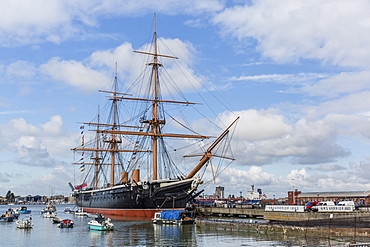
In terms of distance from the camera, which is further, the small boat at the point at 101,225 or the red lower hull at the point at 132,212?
the red lower hull at the point at 132,212

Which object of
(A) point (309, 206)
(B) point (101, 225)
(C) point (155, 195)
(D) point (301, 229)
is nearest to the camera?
(D) point (301, 229)

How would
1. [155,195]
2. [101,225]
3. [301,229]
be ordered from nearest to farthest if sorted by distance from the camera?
1. [301,229]
2. [101,225]
3. [155,195]

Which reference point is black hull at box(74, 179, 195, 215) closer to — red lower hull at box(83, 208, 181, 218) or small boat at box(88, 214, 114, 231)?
red lower hull at box(83, 208, 181, 218)

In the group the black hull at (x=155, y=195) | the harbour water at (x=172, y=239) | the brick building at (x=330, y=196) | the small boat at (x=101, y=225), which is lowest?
the harbour water at (x=172, y=239)

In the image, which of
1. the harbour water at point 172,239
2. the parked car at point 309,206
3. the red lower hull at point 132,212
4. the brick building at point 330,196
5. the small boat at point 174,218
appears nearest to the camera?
the harbour water at point 172,239

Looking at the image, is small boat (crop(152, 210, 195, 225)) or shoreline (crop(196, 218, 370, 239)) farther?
small boat (crop(152, 210, 195, 225))

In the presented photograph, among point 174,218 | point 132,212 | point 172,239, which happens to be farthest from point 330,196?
point 172,239

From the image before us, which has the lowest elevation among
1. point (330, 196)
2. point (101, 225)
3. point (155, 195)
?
point (101, 225)

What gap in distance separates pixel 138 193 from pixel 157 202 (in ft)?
15.3

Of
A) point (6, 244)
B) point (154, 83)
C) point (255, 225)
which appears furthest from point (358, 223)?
point (154, 83)

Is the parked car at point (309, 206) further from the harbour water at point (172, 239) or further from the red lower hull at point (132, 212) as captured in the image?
the red lower hull at point (132, 212)

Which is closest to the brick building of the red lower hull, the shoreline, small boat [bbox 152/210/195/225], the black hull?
the black hull

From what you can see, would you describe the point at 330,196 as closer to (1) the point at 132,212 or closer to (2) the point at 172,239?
(1) the point at 132,212

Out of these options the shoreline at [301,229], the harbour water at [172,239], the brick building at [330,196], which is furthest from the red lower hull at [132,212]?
the brick building at [330,196]
